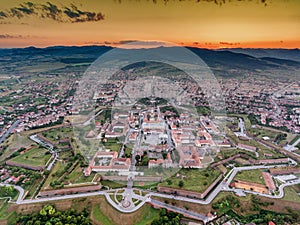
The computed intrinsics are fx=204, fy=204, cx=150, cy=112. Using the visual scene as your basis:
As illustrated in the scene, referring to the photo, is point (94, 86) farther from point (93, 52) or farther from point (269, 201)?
point (93, 52)

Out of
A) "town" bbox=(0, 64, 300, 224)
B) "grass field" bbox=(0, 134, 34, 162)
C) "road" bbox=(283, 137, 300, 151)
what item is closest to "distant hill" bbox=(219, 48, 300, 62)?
"town" bbox=(0, 64, 300, 224)

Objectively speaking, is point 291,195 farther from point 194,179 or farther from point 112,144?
point 112,144

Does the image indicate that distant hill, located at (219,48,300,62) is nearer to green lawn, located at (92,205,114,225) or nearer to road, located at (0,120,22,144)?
road, located at (0,120,22,144)

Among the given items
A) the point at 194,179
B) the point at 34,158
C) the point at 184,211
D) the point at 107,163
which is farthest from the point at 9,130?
the point at 184,211

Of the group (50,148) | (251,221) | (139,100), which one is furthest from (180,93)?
(251,221)

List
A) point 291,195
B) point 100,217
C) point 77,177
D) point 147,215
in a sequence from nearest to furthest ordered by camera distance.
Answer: point 100,217 → point 147,215 → point 291,195 → point 77,177

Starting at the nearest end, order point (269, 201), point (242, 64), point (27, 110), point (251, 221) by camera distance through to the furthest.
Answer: point (251, 221) → point (269, 201) → point (27, 110) → point (242, 64)
